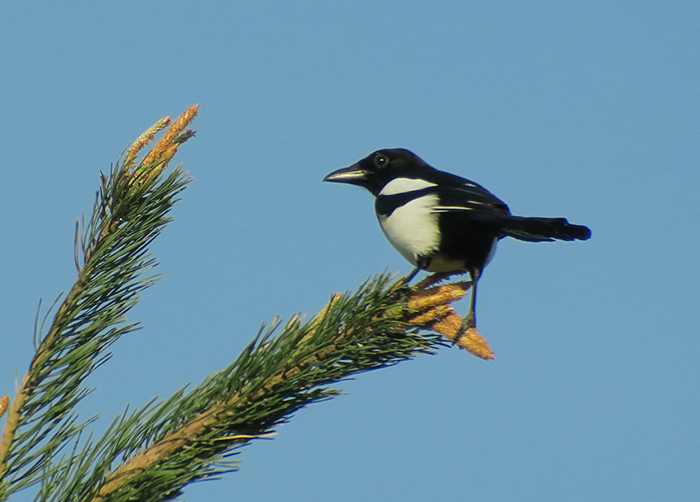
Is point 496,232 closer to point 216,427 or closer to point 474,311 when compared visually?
point 474,311

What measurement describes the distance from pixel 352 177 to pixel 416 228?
1.22 meters

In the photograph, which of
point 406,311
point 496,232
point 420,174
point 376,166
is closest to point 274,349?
point 406,311

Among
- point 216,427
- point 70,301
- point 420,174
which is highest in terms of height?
point 420,174

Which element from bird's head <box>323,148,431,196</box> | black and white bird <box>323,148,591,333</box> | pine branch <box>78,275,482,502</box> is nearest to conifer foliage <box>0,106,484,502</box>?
pine branch <box>78,275,482,502</box>

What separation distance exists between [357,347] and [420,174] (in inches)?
92.0

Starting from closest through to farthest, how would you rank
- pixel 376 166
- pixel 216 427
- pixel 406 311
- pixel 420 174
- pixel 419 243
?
1. pixel 216 427
2. pixel 406 311
3. pixel 419 243
4. pixel 420 174
5. pixel 376 166

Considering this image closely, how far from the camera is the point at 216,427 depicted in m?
1.97

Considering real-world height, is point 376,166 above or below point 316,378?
above

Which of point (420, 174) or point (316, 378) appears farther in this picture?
point (420, 174)

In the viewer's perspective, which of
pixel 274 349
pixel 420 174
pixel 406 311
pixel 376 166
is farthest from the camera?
pixel 376 166

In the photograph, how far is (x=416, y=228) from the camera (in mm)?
3779

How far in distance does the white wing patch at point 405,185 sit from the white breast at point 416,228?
22cm

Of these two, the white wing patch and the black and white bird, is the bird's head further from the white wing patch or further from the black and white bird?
the black and white bird

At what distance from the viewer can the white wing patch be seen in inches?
161
